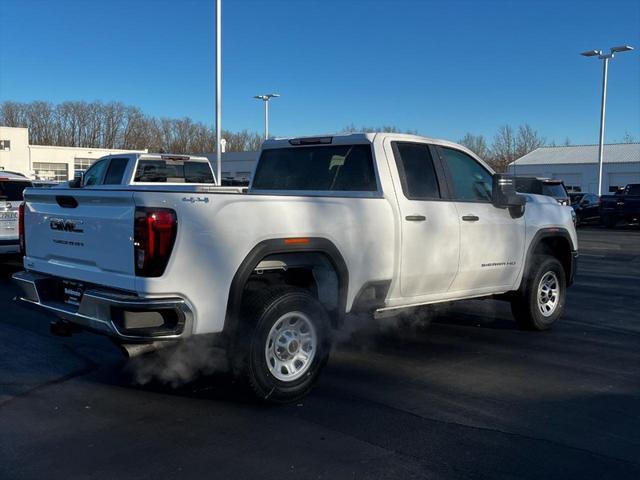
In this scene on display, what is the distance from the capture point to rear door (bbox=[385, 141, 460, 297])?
230 inches

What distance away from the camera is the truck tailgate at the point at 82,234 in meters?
4.50

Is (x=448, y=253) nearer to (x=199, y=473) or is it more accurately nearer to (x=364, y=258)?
(x=364, y=258)

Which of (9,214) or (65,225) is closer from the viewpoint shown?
(65,225)

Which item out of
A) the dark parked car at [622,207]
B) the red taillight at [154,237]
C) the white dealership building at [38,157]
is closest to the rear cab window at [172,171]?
the red taillight at [154,237]

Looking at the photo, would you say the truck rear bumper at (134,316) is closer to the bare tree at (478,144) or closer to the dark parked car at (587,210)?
the dark parked car at (587,210)

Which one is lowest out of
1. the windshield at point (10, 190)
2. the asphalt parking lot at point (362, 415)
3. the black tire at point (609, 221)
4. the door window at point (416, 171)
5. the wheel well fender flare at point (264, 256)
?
the asphalt parking lot at point (362, 415)

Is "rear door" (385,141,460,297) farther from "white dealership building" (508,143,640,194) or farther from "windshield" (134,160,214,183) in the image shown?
"white dealership building" (508,143,640,194)

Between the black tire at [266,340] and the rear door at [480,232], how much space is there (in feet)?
6.36

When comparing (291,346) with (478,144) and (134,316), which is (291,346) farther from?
(478,144)

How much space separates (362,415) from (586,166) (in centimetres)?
5167

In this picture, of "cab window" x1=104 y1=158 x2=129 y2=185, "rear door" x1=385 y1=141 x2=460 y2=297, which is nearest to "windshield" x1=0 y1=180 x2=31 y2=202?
"cab window" x1=104 y1=158 x2=129 y2=185

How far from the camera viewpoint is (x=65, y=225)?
5.10 metres

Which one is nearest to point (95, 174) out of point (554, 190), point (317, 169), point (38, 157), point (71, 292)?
point (317, 169)

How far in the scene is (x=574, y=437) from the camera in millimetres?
4402
